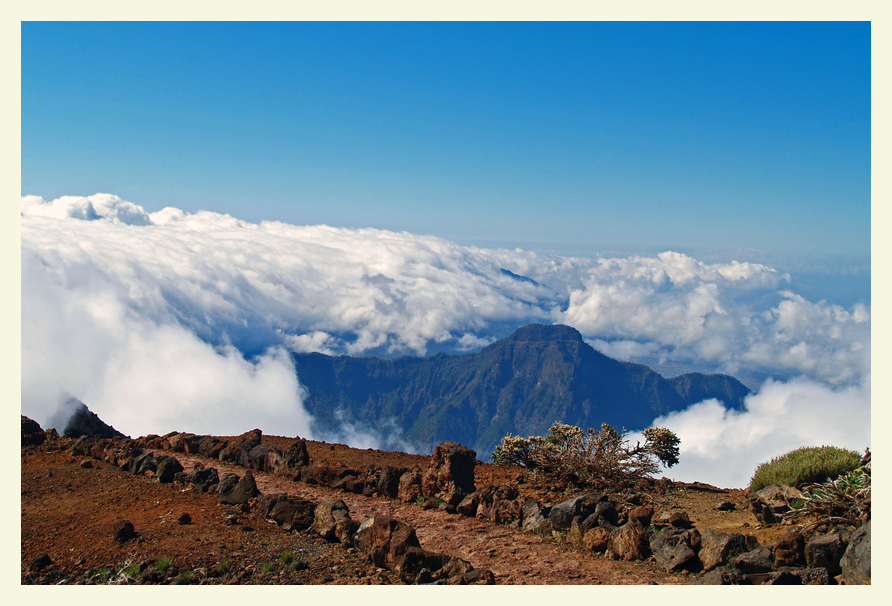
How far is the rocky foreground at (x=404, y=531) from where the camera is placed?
741 cm

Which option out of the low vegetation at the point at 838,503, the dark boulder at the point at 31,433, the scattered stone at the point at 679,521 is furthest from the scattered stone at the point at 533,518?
the dark boulder at the point at 31,433

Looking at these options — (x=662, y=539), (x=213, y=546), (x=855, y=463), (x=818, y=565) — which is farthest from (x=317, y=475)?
(x=855, y=463)

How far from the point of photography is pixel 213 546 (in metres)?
8.66

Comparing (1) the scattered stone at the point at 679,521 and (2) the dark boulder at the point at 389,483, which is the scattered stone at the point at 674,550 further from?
(2) the dark boulder at the point at 389,483

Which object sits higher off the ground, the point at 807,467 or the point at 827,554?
the point at 807,467

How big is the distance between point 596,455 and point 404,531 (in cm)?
631

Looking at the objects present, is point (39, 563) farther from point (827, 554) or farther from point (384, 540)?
point (827, 554)

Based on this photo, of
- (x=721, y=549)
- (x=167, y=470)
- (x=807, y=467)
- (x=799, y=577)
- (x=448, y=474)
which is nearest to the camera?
(x=799, y=577)

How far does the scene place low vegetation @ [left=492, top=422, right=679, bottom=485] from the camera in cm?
1258

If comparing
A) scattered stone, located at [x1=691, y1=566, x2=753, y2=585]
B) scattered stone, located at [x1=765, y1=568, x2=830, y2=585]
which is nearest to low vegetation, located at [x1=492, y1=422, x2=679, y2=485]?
scattered stone, located at [x1=691, y1=566, x2=753, y2=585]

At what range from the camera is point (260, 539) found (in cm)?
905

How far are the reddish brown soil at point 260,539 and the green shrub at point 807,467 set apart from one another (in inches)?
34.3

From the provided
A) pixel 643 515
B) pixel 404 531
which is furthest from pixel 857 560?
pixel 404 531

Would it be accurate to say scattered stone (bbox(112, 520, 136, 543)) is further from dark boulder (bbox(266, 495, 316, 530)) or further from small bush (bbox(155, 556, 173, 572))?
dark boulder (bbox(266, 495, 316, 530))
